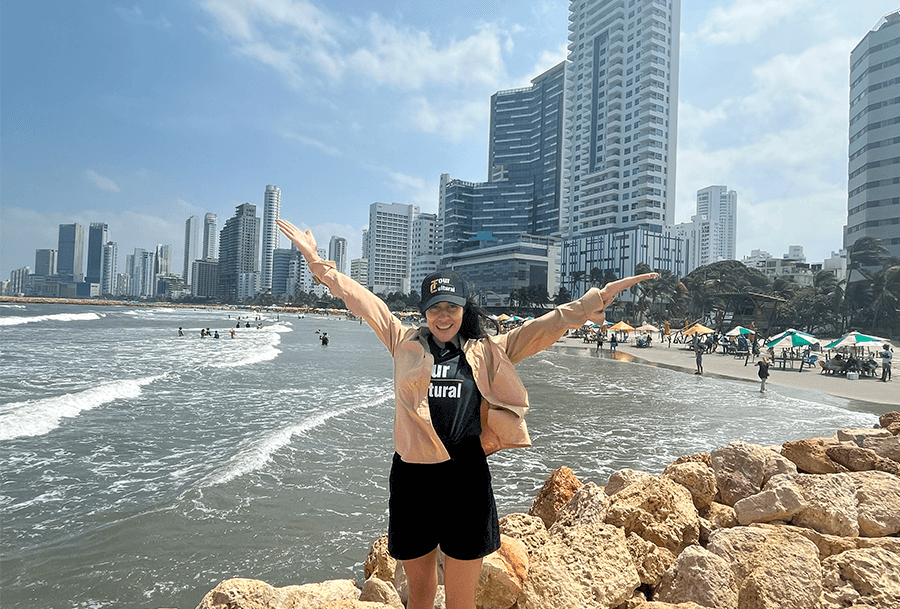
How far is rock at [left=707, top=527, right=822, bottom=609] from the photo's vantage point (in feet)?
10.0

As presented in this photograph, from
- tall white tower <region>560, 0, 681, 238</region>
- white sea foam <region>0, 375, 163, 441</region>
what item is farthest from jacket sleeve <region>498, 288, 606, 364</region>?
tall white tower <region>560, 0, 681, 238</region>

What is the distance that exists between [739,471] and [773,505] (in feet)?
3.33

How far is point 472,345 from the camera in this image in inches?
95.0

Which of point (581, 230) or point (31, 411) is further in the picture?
point (581, 230)

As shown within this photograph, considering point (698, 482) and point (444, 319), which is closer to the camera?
point (444, 319)

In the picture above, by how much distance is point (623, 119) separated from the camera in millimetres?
117375

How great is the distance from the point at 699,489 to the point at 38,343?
134ft

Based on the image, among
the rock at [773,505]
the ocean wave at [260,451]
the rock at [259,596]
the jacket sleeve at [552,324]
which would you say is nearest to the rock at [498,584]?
the rock at [259,596]

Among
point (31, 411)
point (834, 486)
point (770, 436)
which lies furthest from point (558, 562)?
point (31, 411)

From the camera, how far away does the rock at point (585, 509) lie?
4016mm

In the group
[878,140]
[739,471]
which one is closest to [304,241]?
[739,471]

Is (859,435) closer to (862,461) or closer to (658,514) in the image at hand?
(862,461)

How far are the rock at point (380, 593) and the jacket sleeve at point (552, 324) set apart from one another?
198cm

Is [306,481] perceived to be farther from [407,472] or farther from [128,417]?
[128,417]
